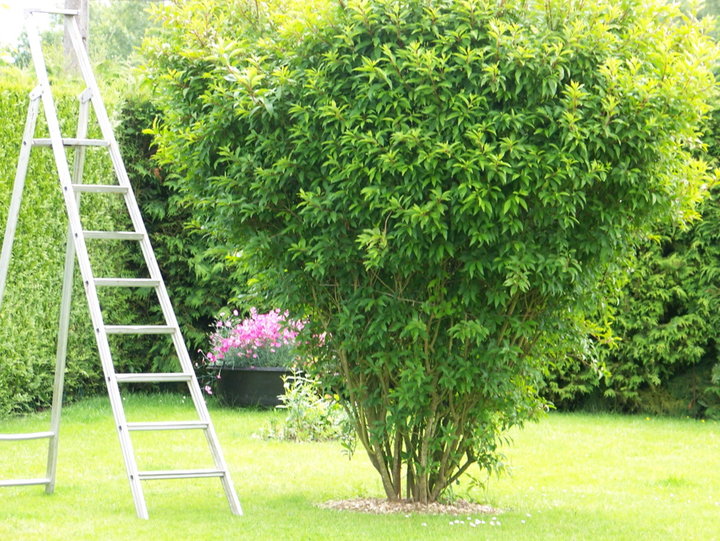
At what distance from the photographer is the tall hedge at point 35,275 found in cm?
977

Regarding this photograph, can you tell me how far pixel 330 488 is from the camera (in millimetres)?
6969

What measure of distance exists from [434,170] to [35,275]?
6.30 m

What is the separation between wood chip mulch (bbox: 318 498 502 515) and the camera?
19.4ft

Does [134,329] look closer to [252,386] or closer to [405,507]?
[405,507]

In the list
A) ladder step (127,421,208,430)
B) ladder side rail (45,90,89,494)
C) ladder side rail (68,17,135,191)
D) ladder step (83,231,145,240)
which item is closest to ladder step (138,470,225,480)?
ladder step (127,421,208,430)

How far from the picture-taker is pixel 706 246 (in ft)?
36.4

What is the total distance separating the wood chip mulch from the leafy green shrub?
0.12 m

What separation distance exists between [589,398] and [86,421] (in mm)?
6143

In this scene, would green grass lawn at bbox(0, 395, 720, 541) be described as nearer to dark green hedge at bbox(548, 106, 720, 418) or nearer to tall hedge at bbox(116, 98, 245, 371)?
dark green hedge at bbox(548, 106, 720, 418)

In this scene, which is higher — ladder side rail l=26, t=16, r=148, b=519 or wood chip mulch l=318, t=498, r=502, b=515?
ladder side rail l=26, t=16, r=148, b=519

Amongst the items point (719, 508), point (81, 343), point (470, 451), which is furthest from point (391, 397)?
point (81, 343)

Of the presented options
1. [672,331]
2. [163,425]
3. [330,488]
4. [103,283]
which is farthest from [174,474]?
[672,331]

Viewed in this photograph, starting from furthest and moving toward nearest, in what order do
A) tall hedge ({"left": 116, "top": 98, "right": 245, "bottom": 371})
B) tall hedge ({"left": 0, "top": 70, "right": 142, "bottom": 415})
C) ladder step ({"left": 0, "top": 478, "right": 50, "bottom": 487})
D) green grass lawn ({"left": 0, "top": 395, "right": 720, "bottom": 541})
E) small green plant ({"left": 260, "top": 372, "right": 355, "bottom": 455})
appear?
tall hedge ({"left": 116, "top": 98, "right": 245, "bottom": 371}), tall hedge ({"left": 0, "top": 70, "right": 142, "bottom": 415}), small green plant ({"left": 260, "top": 372, "right": 355, "bottom": 455}), ladder step ({"left": 0, "top": 478, "right": 50, "bottom": 487}), green grass lawn ({"left": 0, "top": 395, "right": 720, "bottom": 541})

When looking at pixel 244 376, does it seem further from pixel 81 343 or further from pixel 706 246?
pixel 706 246
